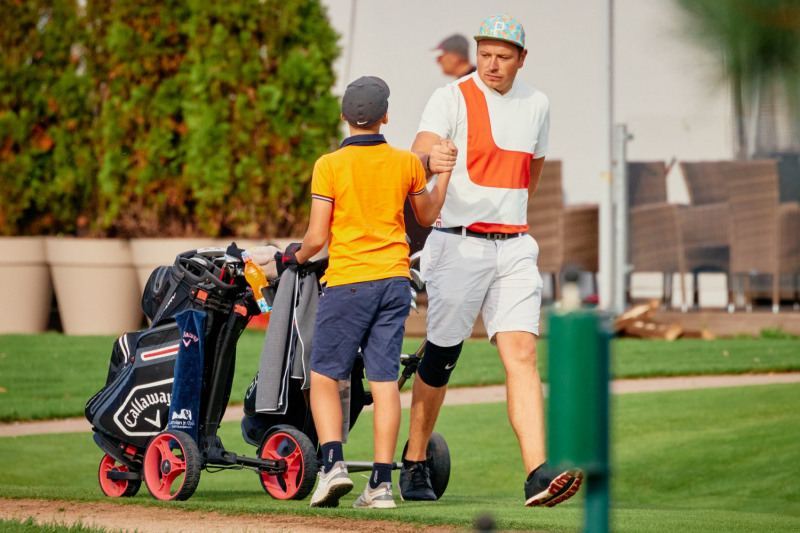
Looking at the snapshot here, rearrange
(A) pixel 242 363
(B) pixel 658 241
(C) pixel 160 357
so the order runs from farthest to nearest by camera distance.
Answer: (B) pixel 658 241 → (A) pixel 242 363 → (C) pixel 160 357

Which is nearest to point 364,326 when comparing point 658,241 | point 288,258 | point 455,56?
point 288,258

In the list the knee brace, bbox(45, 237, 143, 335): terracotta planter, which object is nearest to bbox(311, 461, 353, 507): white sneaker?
the knee brace

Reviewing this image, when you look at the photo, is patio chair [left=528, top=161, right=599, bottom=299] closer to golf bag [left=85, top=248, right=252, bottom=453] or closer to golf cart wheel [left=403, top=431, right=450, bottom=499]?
golf cart wheel [left=403, top=431, right=450, bottom=499]

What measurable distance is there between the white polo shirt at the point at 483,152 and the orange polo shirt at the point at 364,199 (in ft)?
0.90

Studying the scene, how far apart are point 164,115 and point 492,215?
8.21m

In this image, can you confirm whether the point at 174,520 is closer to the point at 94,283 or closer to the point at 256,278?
the point at 256,278

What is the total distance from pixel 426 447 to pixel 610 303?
8056 mm

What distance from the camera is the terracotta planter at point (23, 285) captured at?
11891mm

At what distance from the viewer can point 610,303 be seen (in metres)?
12.6

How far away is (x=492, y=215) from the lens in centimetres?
458

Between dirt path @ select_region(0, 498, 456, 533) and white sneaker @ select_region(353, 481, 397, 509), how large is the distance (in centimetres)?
30

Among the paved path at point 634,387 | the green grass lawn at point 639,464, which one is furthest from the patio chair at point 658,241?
the green grass lawn at point 639,464

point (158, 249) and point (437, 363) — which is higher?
point (158, 249)

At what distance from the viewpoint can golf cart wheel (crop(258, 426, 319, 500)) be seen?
4637 millimetres
